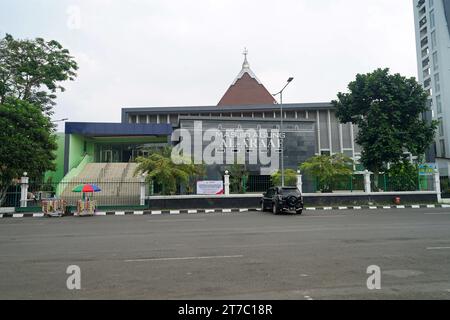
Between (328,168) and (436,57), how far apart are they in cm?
4268

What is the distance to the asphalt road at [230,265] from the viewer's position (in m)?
4.64

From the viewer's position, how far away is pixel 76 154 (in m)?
35.2

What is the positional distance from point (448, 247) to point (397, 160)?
18.5m

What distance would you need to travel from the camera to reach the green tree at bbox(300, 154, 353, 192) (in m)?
23.8

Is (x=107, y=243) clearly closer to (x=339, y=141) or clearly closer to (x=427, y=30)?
(x=339, y=141)

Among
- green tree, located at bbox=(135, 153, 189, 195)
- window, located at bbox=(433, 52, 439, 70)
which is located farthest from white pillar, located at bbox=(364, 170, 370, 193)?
window, located at bbox=(433, 52, 439, 70)

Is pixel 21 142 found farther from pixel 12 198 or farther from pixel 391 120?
pixel 391 120

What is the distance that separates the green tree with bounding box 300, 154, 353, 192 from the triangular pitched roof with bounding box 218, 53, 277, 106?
91.6ft

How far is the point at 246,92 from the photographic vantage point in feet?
170

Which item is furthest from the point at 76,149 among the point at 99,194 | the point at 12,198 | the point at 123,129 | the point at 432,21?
the point at 432,21

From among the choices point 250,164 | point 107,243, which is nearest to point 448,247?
point 107,243

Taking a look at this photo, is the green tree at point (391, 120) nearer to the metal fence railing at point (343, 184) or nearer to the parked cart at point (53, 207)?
the metal fence railing at point (343, 184)

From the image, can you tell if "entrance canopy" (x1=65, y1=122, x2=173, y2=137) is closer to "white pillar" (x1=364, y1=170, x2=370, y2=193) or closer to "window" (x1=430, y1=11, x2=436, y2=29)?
"white pillar" (x1=364, y1=170, x2=370, y2=193)

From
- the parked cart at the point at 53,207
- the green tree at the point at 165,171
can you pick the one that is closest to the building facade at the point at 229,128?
the green tree at the point at 165,171
